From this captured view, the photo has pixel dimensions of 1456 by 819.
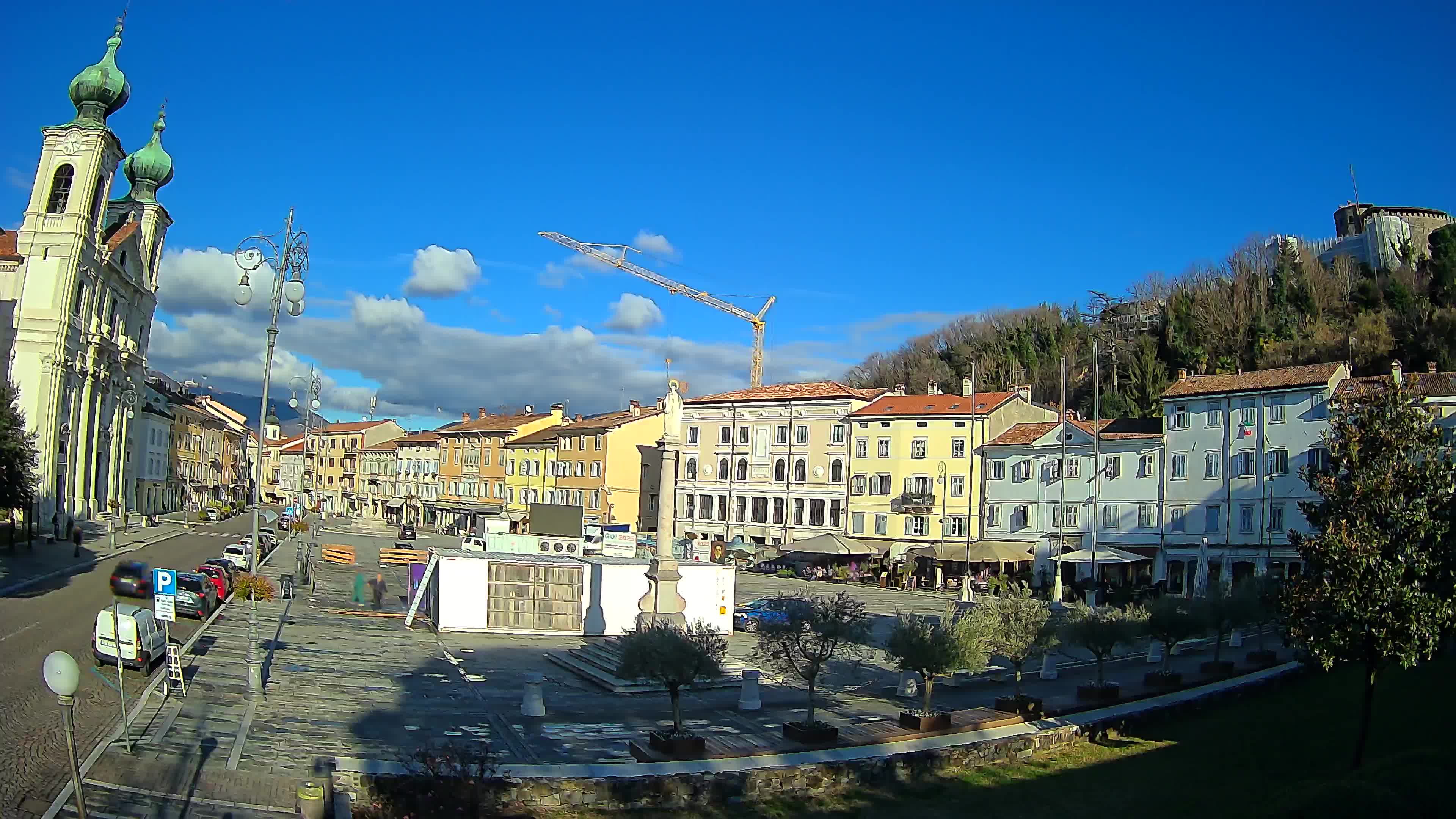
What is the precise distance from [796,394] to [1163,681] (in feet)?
161

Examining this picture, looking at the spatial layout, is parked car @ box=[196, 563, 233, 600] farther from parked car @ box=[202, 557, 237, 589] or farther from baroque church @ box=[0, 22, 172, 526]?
baroque church @ box=[0, 22, 172, 526]

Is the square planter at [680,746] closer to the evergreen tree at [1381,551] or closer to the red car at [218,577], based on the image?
the evergreen tree at [1381,551]

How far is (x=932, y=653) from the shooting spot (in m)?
19.7

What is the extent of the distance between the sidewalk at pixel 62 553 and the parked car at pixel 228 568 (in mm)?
5083

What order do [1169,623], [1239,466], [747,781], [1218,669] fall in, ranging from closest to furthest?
[747,781]
[1169,623]
[1218,669]
[1239,466]

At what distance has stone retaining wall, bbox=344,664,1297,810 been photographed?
47.4 ft

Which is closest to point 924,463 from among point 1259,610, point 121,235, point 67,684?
point 1259,610

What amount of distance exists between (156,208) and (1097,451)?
66405mm

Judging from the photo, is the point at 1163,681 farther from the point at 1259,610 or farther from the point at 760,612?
the point at 760,612

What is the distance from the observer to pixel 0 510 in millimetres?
44562

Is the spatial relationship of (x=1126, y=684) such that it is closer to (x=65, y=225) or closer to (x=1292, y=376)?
(x=1292, y=376)

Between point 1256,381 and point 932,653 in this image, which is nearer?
point 932,653

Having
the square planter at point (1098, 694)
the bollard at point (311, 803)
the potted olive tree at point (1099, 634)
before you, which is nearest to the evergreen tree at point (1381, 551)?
the square planter at point (1098, 694)

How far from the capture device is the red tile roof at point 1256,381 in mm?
47375
